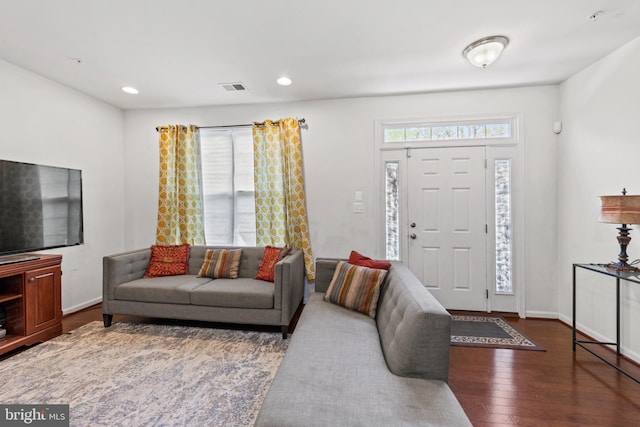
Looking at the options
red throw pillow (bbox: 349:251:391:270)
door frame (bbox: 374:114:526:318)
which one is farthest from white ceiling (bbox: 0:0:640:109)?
red throw pillow (bbox: 349:251:391:270)

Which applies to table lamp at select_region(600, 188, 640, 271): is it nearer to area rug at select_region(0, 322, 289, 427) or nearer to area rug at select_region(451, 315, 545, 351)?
area rug at select_region(451, 315, 545, 351)

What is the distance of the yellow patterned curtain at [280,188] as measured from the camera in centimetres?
359

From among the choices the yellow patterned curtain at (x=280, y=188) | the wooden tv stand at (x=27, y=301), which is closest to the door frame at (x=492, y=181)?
→ the yellow patterned curtain at (x=280, y=188)

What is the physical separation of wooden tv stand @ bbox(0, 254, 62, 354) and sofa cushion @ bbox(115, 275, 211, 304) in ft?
1.84

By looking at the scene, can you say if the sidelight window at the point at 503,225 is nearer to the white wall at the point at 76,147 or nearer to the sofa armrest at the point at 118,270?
the sofa armrest at the point at 118,270

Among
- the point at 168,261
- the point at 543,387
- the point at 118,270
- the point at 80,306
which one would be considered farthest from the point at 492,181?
the point at 80,306

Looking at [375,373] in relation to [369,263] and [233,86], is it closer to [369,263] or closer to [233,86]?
[369,263]

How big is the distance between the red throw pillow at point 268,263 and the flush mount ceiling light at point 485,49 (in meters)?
2.64

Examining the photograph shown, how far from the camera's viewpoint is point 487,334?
2850mm

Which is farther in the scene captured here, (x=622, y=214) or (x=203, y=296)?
(x=203, y=296)

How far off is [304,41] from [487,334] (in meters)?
3.26

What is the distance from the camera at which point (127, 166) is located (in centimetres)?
405

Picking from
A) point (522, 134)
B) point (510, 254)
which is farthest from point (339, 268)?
point (522, 134)

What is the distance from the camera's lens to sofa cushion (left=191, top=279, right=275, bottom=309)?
2.79 m
